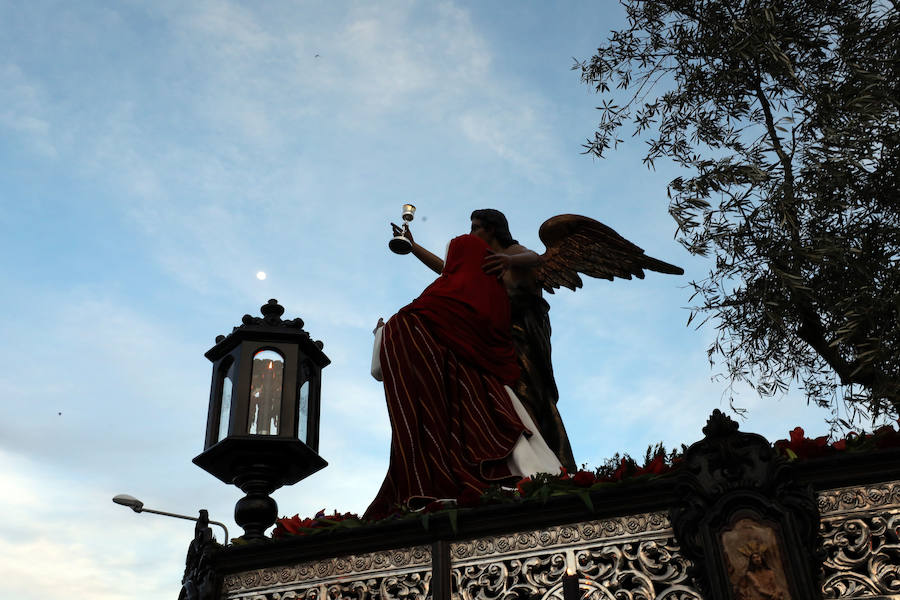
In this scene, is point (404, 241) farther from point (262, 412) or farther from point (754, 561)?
point (754, 561)

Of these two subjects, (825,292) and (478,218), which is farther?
(478,218)

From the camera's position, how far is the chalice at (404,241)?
7.90 m

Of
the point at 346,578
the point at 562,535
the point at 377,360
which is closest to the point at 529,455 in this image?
the point at 377,360

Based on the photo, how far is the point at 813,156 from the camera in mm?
6777

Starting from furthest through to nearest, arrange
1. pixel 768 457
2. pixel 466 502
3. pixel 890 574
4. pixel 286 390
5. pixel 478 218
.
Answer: pixel 478 218, pixel 286 390, pixel 466 502, pixel 768 457, pixel 890 574

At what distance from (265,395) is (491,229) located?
282 centimetres

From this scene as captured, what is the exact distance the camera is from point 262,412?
6082mm

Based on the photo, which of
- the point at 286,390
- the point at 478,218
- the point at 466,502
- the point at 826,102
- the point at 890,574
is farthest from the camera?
the point at 478,218

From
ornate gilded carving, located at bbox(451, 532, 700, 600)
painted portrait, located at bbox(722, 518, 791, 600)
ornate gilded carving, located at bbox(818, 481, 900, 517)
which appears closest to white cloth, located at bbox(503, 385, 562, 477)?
ornate gilded carving, located at bbox(451, 532, 700, 600)

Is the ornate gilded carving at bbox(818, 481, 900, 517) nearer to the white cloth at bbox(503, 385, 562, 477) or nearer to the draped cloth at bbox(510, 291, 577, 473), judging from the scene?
the white cloth at bbox(503, 385, 562, 477)

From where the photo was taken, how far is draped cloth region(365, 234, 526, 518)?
6074mm

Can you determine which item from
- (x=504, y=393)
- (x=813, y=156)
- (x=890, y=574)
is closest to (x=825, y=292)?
(x=813, y=156)

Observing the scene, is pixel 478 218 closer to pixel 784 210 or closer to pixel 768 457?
pixel 784 210

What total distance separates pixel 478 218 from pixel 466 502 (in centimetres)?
362
